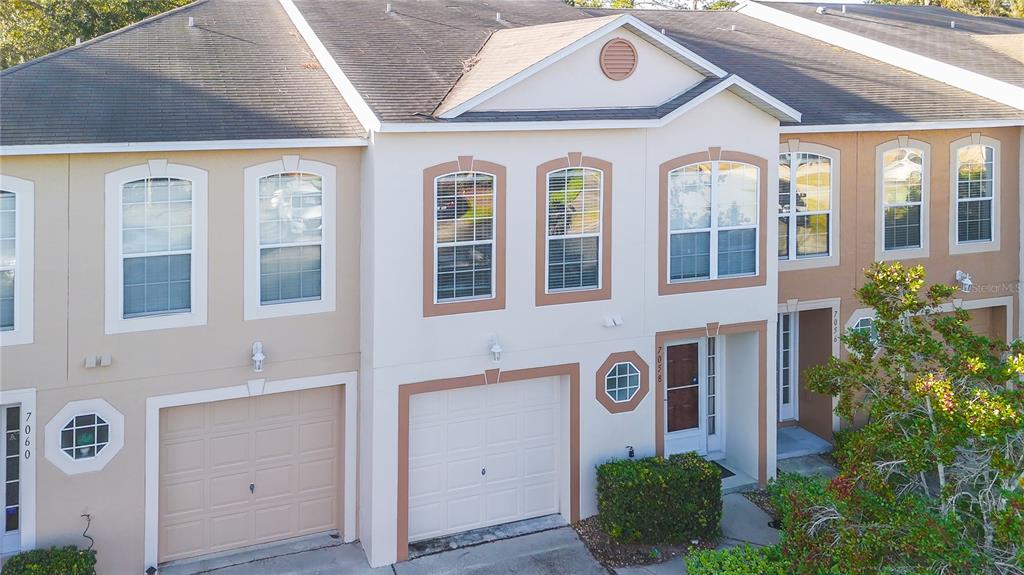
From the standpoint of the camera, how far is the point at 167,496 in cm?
1170

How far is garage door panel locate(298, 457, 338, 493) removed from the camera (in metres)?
12.5

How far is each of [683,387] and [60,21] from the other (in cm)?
1999

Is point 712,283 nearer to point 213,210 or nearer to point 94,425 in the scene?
point 213,210

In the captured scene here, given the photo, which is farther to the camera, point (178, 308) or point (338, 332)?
point (338, 332)

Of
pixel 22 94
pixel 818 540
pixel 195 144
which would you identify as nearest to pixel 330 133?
pixel 195 144

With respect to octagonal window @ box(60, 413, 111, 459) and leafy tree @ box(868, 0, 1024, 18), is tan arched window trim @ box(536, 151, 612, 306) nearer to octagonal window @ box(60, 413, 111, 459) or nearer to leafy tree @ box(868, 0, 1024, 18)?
octagonal window @ box(60, 413, 111, 459)

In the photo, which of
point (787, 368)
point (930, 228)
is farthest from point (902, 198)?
point (787, 368)

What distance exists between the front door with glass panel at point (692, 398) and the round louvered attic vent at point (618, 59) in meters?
4.59

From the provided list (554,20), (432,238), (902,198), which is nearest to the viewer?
(432,238)

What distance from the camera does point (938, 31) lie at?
21078 mm

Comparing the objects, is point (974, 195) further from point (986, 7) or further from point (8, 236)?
point (986, 7)

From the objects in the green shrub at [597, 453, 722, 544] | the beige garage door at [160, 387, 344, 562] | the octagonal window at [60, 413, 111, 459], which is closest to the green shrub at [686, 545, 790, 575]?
the green shrub at [597, 453, 722, 544]

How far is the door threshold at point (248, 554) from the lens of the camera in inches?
461

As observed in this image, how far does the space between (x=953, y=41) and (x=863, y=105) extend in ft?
18.7
